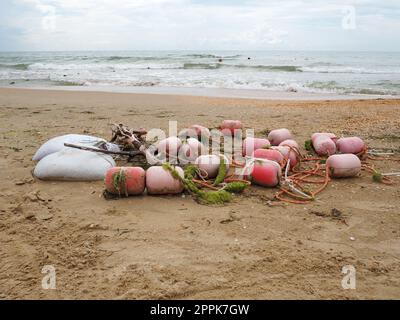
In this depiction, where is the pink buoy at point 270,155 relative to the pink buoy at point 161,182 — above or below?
above

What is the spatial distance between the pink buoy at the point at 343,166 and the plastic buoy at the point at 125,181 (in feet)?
6.89

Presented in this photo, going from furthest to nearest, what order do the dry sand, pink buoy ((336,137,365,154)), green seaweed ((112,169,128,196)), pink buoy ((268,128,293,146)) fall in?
pink buoy ((268,128,293,146)), pink buoy ((336,137,365,154)), green seaweed ((112,169,128,196)), the dry sand

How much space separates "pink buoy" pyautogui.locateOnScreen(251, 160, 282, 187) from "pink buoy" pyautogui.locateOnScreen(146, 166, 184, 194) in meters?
0.83

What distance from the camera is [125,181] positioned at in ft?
11.1

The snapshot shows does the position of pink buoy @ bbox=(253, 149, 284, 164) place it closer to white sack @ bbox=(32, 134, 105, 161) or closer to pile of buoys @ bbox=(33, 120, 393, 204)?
pile of buoys @ bbox=(33, 120, 393, 204)

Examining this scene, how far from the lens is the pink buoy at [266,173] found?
3.71 metres

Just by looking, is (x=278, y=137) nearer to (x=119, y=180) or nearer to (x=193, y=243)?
(x=119, y=180)

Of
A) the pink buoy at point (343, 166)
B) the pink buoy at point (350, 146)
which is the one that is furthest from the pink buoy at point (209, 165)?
the pink buoy at point (350, 146)

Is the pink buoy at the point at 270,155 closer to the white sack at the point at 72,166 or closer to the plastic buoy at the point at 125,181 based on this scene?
the plastic buoy at the point at 125,181

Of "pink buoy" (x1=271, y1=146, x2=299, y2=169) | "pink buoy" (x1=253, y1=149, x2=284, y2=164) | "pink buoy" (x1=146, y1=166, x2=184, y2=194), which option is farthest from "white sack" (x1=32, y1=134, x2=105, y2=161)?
"pink buoy" (x1=271, y1=146, x2=299, y2=169)

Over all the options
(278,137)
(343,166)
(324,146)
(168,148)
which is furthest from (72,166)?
(324,146)

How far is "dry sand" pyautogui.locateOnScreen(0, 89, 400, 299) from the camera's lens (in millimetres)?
2246

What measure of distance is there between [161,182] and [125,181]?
34 cm
